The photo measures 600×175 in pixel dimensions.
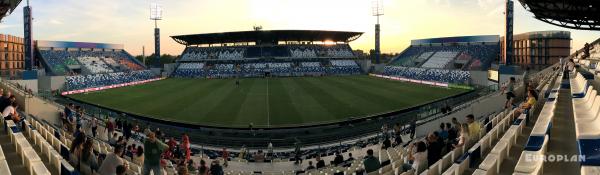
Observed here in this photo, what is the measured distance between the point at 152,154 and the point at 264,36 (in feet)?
226

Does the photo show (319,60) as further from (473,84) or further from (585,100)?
(585,100)

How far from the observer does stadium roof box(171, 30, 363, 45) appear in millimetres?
72500

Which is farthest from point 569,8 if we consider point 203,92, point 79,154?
point 203,92

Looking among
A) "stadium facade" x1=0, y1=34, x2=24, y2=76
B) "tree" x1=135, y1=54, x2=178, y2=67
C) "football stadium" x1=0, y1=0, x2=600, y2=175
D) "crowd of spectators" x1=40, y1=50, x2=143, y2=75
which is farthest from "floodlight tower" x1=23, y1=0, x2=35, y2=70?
"tree" x1=135, y1=54, x2=178, y2=67

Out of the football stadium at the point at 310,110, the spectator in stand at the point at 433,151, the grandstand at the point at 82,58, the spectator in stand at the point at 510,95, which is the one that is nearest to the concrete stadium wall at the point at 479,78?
the football stadium at the point at 310,110

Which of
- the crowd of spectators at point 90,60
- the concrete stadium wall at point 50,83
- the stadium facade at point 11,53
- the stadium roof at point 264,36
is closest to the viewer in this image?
the concrete stadium wall at point 50,83

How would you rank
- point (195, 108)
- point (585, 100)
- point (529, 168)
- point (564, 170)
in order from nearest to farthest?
point (529, 168), point (564, 170), point (585, 100), point (195, 108)

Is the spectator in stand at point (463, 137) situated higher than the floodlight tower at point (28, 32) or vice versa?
the floodlight tower at point (28, 32)

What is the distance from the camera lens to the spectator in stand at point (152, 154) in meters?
6.74

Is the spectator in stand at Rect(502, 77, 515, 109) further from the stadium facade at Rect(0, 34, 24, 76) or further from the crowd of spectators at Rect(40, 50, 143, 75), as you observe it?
the stadium facade at Rect(0, 34, 24, 76)

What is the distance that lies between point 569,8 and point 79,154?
77.4 feet

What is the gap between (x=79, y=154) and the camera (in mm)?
6551

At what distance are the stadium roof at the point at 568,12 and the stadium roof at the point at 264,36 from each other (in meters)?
49.0

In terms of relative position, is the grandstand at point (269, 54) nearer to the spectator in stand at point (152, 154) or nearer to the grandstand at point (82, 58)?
the grandstand at point (82, 58)
